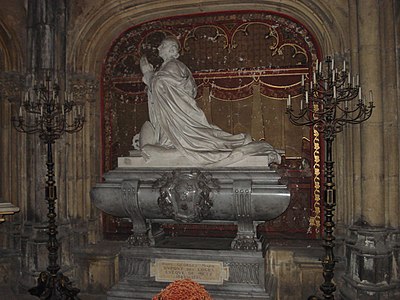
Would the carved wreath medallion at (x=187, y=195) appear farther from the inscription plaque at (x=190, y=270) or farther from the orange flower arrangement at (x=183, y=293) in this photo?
the orange flower arrangement at (x=183, y=293)

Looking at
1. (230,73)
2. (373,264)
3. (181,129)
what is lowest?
(373,264)

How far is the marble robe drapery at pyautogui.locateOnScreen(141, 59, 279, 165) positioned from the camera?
4832 millimetres

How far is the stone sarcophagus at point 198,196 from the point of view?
14.6 ft

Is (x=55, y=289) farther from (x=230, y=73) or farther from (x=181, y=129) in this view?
(x=230, y=73)

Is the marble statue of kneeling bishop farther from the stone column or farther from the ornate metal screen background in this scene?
the stone column

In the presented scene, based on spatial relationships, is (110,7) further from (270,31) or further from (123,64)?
(270,31)

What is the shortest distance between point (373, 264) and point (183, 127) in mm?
2405

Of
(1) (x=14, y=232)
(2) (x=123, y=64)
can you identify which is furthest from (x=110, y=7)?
(1) (x=14, y=232)

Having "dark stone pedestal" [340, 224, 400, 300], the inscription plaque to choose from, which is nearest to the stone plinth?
the inscription plaque

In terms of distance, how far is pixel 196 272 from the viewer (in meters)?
4.66

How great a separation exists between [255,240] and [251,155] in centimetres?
89

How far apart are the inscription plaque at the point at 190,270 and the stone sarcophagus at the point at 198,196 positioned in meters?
0.28

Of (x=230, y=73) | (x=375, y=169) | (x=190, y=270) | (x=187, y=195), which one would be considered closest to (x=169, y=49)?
(x=230, y=73)

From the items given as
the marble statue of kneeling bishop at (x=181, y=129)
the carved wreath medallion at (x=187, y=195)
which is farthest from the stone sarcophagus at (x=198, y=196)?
the marble statue of kneeling bishop at (x=181, y=129)
